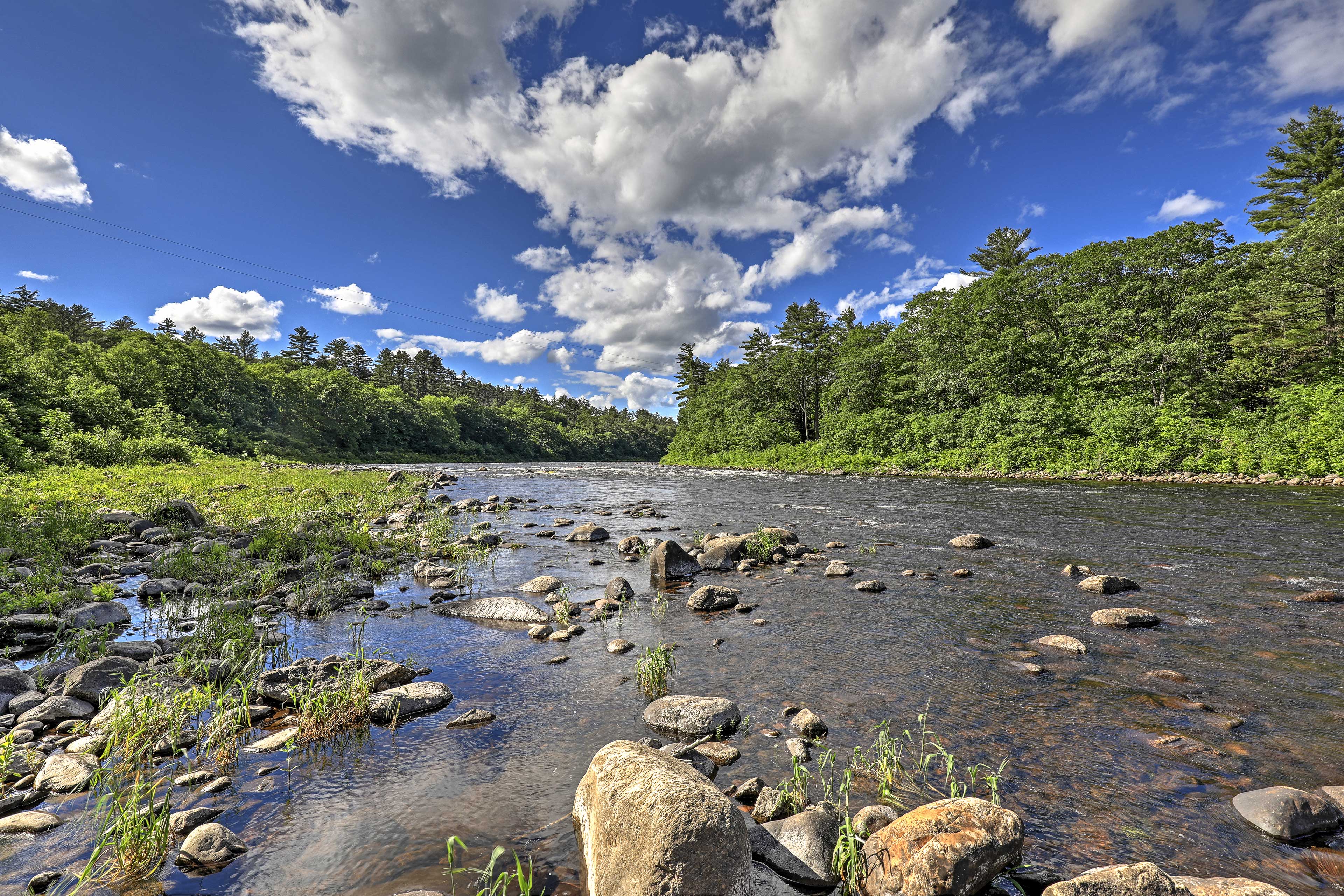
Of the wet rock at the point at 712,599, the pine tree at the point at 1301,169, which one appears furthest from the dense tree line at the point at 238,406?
the pine tree at the point at 1301,169

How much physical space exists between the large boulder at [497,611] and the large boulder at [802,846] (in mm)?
6033

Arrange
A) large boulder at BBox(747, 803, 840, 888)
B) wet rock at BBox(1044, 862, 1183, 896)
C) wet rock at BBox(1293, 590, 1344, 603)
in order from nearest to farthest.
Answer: wet rock at BBox(1044, 862, 1183, 896) < large boulder at BBox(747, 803, 840, 888) < wet rock at BBox(1293, 590, 1344, 603)

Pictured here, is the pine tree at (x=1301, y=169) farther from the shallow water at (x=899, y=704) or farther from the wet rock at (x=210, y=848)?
the wet rock at (x=210, y=848)

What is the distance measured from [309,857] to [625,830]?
2.57m

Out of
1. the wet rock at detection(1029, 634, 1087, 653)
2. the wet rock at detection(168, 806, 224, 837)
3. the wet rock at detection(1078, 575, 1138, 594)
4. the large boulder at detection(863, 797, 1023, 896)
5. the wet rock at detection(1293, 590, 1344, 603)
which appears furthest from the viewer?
the wet rock at detection(1078, 575, 1138, 594)

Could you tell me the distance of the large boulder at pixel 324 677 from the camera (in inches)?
235

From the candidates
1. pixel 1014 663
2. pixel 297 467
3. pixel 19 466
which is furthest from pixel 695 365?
pixel 1014 663

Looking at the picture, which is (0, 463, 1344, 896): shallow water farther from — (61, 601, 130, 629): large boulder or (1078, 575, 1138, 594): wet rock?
(61, 601, 130, 629): large boulder

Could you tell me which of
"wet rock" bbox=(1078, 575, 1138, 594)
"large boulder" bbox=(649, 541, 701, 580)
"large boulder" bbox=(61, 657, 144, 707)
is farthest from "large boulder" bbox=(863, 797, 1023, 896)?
"wet rock" bbox=(1078, 575, 1138, 594)

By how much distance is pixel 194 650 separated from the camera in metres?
6.86

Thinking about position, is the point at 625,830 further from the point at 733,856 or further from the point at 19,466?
the point at 19,466

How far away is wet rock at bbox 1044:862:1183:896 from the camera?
304 centimetres

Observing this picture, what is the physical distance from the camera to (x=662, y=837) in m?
3.23

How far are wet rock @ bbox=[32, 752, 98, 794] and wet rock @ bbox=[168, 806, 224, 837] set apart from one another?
3.29 feet
